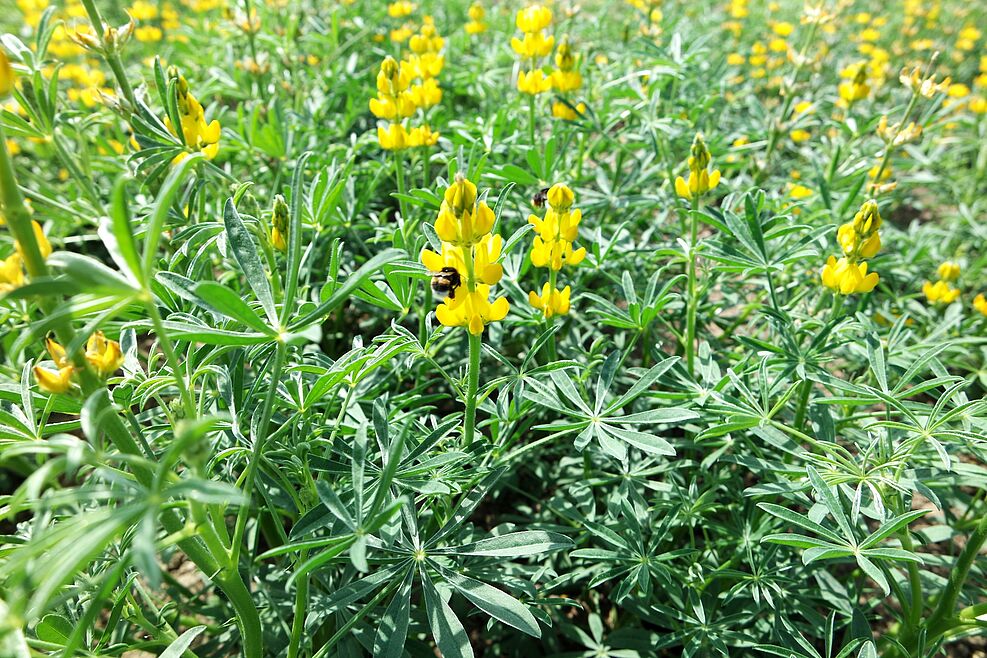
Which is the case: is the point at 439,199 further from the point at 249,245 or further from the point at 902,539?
the point at 902,539

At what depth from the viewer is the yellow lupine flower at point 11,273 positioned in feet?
3.01

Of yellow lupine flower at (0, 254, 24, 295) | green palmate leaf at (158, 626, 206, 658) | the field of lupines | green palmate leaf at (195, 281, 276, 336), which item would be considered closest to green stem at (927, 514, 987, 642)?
the field of lupines

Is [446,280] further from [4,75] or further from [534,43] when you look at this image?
[534,43]

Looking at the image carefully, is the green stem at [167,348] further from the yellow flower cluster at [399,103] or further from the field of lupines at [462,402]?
the yellow flower cluster at [399,103]

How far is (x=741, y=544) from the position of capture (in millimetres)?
1568

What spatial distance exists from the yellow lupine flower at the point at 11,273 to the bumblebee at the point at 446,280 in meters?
0.62

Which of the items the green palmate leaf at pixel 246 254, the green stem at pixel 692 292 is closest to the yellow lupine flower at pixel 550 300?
the green stem at pixel 692 292

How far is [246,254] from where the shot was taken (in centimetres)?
113

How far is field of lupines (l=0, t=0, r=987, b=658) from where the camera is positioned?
1009 millimetres

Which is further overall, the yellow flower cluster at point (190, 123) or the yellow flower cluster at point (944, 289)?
the yellow flower cluster at point (944, 289)

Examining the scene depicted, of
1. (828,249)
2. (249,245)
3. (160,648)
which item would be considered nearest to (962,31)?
(828,249)

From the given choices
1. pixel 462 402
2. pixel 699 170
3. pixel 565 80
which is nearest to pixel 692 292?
pixel 699 170

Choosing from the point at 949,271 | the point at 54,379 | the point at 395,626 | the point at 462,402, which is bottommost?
the point at 395,626

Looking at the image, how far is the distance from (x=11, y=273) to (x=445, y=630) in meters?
0.90
